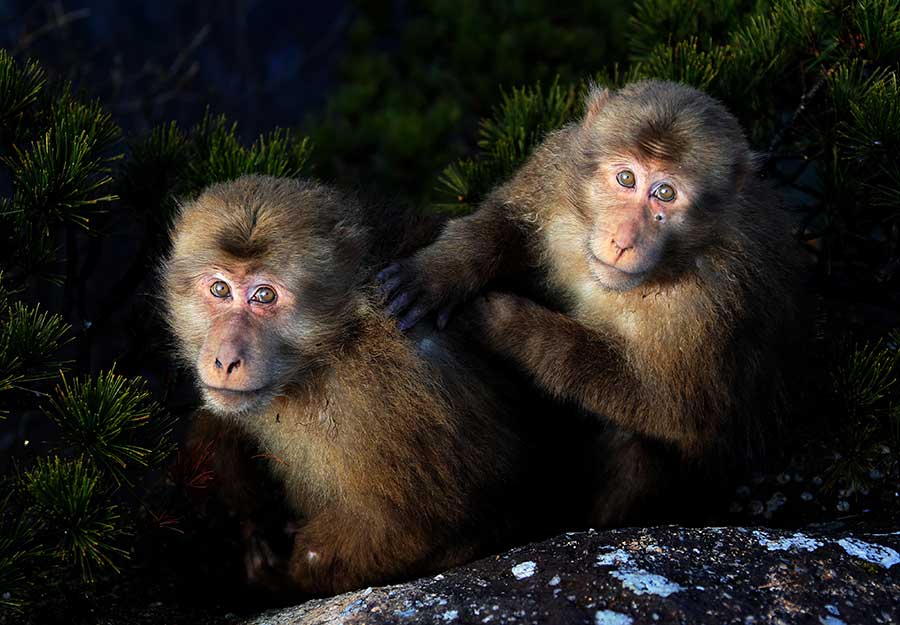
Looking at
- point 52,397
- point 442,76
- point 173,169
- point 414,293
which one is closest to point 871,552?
point 414,293

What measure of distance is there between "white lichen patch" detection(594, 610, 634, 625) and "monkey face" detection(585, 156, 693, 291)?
1217 millimetres

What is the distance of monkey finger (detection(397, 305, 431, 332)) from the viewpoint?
13.1ft

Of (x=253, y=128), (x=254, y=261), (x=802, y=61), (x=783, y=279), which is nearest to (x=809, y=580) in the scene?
(x=783, y=279)

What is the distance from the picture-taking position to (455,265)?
421 centimetres

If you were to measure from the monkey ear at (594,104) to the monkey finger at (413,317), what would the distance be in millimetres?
1062

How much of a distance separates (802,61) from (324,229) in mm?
2446

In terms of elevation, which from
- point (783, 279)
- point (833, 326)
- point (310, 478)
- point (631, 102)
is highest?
point (631, 102)

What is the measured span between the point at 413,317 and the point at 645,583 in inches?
49.5

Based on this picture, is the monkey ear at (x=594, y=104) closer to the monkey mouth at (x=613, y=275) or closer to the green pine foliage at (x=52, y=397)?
the monkey mouth at (x=613, y=275)

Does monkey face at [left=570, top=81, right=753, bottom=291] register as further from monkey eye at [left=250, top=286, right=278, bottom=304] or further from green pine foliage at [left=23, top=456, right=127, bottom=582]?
green pine foliage at [left=23, top=456, right=127, bottom=582]

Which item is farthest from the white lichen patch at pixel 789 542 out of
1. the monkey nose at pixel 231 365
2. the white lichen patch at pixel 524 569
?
the monkey nose at pixel 231 365

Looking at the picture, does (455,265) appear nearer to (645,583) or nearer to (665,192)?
(665,192)

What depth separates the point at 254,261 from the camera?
3.82 metres

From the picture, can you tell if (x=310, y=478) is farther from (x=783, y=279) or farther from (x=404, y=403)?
(x=783, y=279)
